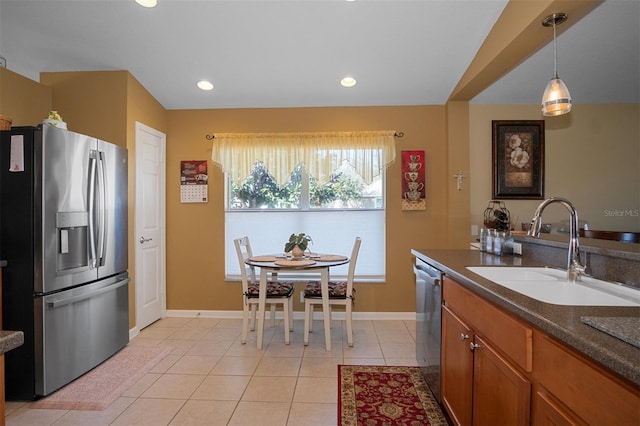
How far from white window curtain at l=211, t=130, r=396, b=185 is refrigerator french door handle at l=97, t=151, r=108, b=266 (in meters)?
1.36

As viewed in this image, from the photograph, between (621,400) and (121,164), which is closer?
(621,400)

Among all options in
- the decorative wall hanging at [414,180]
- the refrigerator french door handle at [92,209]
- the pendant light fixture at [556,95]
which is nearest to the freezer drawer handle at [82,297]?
the refrigerator french door handle at [92,209]

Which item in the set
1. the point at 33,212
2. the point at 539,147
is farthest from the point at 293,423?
the point at 539,147

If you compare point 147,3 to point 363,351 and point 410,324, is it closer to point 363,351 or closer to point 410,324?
point 363,351

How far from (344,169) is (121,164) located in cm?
227

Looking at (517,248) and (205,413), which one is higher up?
(517,248)

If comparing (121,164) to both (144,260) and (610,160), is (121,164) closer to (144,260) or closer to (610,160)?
(144,260)

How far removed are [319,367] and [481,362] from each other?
1.54m

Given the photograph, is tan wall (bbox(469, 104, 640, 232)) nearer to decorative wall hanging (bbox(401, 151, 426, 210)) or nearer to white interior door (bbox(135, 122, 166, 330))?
decorative wall hanging (bbox(401, 151, 426, 210))

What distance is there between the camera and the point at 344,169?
3.98 metres

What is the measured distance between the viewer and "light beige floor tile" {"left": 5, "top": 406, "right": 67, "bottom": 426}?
6.44ft

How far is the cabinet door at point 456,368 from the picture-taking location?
1562mm

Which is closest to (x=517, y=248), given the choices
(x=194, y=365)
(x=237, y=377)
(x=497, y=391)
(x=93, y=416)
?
(x=497, y=391)

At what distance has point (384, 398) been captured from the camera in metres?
2.21
